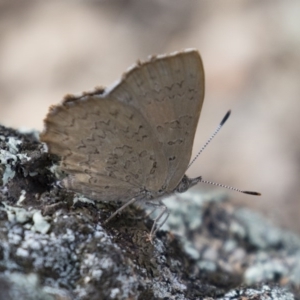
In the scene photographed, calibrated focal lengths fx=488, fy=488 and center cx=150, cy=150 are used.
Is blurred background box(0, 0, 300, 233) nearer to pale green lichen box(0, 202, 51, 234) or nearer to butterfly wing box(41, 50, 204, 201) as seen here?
butterfly wing box(41, 50, 204, 201)

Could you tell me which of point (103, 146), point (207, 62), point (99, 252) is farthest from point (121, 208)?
point (207, 62)

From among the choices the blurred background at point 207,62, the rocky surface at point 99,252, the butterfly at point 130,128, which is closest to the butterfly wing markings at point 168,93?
the butterfly at point 130,128

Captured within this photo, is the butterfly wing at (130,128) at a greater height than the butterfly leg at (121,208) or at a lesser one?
greater

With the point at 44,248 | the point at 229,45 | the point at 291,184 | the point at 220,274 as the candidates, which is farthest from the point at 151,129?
the point at 229,45

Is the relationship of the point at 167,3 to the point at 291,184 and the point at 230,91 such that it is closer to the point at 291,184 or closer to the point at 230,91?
the point at 230,91

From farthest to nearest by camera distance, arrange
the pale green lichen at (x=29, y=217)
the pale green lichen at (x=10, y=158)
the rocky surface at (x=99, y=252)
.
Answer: the pale green lichen at (x=10, y=158), the pale green lichen at (x=29, y=217), the rocky surface at (x=99, y=252)

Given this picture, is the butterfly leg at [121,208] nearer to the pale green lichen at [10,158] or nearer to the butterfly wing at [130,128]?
the butterfly wing at [130,128]

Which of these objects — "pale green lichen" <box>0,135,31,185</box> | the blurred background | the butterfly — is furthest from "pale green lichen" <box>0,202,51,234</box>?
the blurred background
